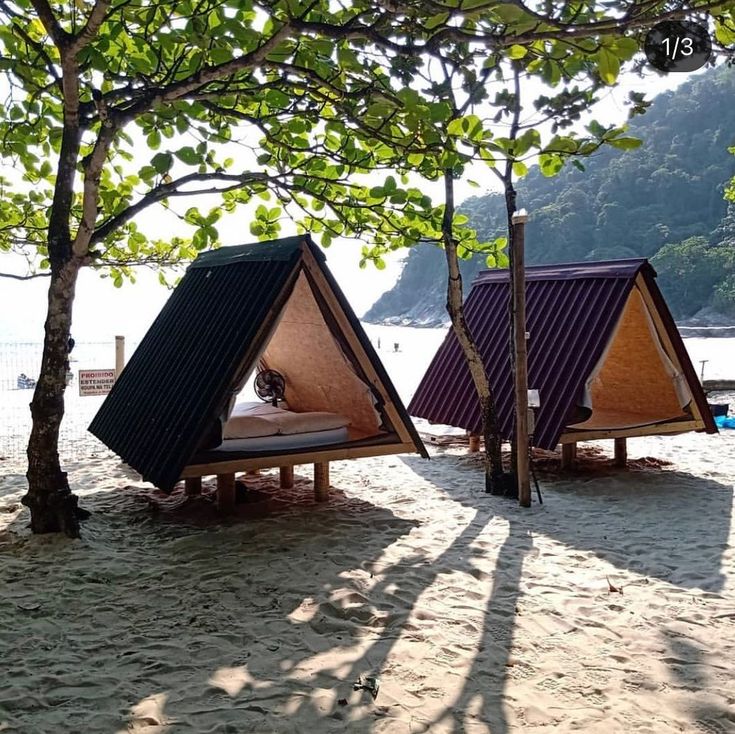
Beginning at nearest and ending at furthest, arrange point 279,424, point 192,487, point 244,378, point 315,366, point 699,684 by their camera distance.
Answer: point 699,684, point 244,378, point 279,424, point 192,487, point 315,366

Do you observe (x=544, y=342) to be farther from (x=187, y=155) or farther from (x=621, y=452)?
(x=187, y=155)

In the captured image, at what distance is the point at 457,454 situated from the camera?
28.1ft

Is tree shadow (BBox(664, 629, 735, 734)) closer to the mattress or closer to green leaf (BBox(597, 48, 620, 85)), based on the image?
green leaf (BBox(597, 48, 620, 85))

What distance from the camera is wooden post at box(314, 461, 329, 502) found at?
20.4ft

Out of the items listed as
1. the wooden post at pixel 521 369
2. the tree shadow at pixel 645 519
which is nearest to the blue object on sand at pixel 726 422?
the tree shadow at pixel 645 519

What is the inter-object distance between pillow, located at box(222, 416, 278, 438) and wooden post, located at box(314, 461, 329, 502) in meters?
0.57

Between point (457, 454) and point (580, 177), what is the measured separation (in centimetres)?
7314

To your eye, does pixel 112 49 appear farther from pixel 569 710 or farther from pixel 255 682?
pixel 569 710

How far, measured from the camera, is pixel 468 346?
6668mm

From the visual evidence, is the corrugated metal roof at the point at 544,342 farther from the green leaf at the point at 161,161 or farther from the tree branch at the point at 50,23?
the tree branch at the point at 50,23

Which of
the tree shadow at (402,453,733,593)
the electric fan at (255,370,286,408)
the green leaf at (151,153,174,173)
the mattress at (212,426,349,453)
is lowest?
the tree shadow at (402,453,733,593)

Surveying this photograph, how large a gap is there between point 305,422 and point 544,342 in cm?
299
